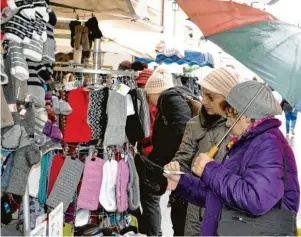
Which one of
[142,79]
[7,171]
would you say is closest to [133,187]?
[7,171]

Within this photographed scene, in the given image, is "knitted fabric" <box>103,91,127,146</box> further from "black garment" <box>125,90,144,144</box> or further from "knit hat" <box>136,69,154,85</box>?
"knit hat" <box>136,69,154,85</box>

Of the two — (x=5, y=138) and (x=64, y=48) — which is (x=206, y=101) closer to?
(x=5, y=138)

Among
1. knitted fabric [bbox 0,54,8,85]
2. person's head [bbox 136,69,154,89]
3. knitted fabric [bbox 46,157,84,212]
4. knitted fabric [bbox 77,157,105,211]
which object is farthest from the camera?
person's head [bbox 136,69,154,89]

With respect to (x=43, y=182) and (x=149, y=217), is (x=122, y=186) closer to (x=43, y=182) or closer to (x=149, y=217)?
(x=43, y=182)

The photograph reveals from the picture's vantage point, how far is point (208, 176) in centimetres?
187

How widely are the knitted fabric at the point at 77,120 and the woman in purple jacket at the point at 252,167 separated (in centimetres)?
136

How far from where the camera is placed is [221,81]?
280 centimetres

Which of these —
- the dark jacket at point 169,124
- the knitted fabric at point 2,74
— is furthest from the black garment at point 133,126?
the knitted fabric at point 2,74

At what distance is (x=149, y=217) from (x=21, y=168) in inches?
84.8

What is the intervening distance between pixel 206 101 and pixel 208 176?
1077mm

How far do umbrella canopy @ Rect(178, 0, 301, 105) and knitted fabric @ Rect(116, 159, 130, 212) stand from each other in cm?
135

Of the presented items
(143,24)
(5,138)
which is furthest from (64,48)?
(5,138)

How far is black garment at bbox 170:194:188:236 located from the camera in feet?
10.8

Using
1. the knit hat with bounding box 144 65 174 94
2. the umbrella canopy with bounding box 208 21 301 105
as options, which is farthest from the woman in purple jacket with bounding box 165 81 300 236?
the knit hat with bounding box 144 65 174 94
